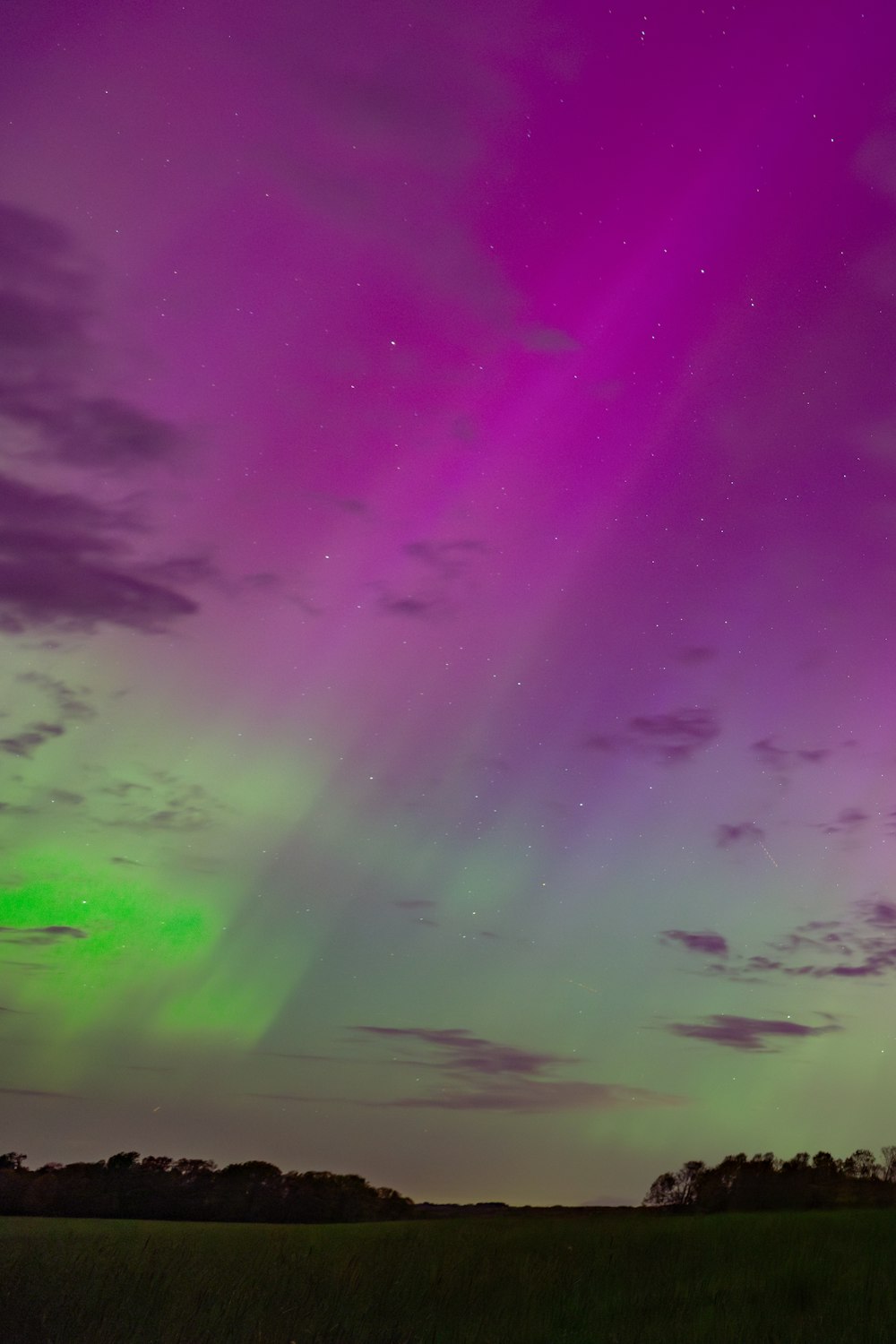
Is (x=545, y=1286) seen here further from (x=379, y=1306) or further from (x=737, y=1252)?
(x=737, y=1252)

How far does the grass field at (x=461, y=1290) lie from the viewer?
20406 mm

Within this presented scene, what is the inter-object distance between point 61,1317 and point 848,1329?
12156 mm

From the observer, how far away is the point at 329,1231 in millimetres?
33156

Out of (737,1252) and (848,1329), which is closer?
(848,1329)

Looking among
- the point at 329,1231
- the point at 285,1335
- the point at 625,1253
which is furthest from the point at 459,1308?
the point at 329,1231

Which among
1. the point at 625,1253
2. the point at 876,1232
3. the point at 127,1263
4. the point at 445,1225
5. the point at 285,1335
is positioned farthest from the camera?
the point at 445,1225

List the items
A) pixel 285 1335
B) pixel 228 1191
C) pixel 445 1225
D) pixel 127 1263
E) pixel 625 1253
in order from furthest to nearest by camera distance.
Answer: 1. pixel 228 1191
2. pixel 445 1225
3. pixel 625 1253
4. pixel 127 1263
5. pixel 285 1335

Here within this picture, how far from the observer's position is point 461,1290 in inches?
891

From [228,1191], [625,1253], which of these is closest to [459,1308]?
[625,1253]

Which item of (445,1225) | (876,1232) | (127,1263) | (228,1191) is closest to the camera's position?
(127,1263)

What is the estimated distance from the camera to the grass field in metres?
20.4

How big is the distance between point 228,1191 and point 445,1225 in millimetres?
24499

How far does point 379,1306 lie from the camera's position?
21.8 m

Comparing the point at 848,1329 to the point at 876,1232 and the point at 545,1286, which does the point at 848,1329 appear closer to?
the point at 545,1286
